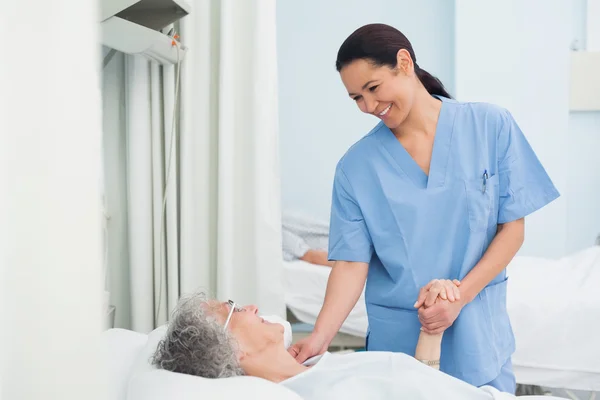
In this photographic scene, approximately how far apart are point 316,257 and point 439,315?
1.58 metres

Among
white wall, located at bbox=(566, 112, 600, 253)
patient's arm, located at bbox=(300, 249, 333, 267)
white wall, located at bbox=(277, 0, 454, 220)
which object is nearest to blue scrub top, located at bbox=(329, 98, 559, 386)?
patient's arm, located at bbox=(300, 249, 333, 267)

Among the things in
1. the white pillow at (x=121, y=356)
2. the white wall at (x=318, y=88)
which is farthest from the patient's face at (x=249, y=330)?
the white wall at (x=318, y=88)

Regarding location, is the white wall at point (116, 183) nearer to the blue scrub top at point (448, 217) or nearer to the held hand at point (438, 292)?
the blue scrub top at point (448, 217)

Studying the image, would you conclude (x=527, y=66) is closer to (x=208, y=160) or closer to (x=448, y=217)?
(x=208, y=160)

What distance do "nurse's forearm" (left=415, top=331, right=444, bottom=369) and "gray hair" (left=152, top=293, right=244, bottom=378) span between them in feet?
1.31

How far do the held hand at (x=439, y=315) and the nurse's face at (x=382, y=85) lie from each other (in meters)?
0.44

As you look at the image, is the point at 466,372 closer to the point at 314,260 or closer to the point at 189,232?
the point at 189,232

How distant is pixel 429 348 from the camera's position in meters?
1.36

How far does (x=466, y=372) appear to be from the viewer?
1387mm

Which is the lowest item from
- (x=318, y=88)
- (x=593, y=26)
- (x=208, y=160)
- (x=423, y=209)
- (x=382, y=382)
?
(x=382, y=382)

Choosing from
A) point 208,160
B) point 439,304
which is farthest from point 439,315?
point 208,160

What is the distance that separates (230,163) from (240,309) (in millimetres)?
671

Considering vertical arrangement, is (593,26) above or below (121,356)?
above

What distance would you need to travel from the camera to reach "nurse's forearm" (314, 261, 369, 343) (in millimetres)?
1459
